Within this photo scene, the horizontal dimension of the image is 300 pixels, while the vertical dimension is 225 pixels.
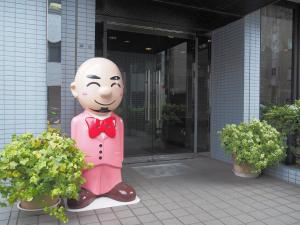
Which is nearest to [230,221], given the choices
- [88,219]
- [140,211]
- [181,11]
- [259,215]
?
[259,215]

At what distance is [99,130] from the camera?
3857mm

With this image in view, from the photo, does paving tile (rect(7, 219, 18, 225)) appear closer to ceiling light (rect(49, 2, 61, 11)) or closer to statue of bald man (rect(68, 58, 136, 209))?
statue of bald man (rect(68, 58, 136, 209))

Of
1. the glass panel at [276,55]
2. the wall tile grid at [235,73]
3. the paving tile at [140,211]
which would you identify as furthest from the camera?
the glass panel at [276,55]

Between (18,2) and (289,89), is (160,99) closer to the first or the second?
(289,89)

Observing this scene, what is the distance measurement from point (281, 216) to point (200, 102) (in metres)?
4.06

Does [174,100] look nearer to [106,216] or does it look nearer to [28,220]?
[106,216]

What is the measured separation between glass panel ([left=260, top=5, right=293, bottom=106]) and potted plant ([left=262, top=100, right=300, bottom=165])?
1.40 m

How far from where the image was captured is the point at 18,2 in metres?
4.07

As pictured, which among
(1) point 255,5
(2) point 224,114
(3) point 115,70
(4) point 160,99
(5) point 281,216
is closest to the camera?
(5) point 281,216

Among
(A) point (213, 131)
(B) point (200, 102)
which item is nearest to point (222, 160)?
(A) point (213, 131)

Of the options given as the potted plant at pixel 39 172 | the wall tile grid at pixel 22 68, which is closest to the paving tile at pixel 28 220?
the potted plant at pixel 39 172

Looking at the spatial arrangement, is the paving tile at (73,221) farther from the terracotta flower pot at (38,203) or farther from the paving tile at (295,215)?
the paving tile at (295,215)

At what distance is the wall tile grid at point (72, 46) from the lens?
438 cm

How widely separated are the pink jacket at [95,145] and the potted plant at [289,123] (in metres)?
3.16
